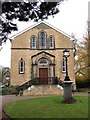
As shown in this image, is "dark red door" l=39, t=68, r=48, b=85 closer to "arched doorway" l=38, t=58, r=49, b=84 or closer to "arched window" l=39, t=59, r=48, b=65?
"arched doorway" l=38, t=58, r=49, b=84

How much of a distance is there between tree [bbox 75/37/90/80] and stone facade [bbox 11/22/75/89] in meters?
2.87

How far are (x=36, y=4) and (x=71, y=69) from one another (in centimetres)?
2103

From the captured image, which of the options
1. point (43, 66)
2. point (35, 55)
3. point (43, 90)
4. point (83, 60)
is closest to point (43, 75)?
point (43, 66)

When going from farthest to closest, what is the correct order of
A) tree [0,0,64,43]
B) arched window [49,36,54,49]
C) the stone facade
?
arched window [49,36,54,49] < the stone facade < tree [0,0,64,43]

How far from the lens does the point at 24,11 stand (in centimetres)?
837

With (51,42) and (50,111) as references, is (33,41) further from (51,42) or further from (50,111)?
(50,111)

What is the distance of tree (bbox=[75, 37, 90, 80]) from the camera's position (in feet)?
99.9

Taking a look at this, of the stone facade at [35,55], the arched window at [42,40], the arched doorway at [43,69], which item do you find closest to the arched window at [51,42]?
the stone facade at [35,55]

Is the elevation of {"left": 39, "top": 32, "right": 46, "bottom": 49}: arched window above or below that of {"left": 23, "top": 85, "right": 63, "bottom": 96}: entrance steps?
above

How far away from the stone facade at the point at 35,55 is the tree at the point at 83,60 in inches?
113

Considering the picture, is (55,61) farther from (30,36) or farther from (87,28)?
(87,28)

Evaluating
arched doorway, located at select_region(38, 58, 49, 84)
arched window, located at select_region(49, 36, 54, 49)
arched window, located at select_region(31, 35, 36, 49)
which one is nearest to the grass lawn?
arched doorway, located at select_region(38, 58, 49, 84)

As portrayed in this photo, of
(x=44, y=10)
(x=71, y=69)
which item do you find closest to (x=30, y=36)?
(x=71, y=69)

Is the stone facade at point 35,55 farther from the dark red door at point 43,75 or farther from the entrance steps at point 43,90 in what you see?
the entrance steps at point 43,90
